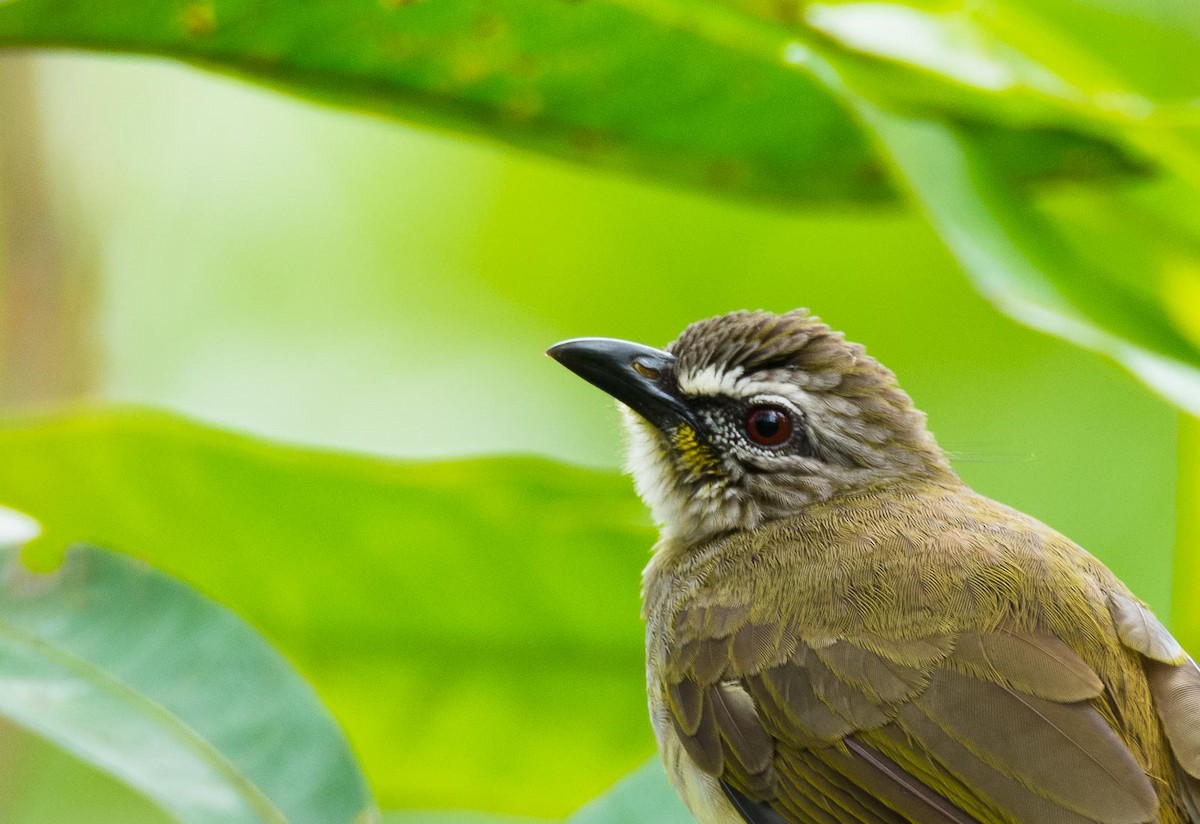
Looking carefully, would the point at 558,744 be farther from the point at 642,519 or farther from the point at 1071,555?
the point at 1071,555

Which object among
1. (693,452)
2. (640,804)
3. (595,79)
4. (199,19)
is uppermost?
(595,79)

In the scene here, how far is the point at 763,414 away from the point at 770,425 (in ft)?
0.09

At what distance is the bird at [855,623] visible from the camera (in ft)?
7.93

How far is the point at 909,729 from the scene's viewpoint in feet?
8.17

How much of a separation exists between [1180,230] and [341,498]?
185 centimetres

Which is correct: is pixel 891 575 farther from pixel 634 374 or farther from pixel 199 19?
pixel 199 19

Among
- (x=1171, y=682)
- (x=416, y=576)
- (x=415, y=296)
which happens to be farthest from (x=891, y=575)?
(x=415, y=296)

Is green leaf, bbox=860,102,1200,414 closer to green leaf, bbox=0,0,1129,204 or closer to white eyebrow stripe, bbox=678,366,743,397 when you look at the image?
green leaf, bbox=0,0,1129,204

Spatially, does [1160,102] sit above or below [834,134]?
above

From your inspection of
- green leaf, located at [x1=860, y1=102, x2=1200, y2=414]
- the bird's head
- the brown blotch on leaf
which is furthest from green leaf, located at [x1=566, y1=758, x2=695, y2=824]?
the brown blotch on leaf

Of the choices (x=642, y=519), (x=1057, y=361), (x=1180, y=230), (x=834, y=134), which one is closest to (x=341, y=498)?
(x=642, y=519)

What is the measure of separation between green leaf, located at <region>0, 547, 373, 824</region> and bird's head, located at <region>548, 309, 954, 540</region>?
1059 millimetres

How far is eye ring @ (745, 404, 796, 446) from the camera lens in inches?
126

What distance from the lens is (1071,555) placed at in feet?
9.04
